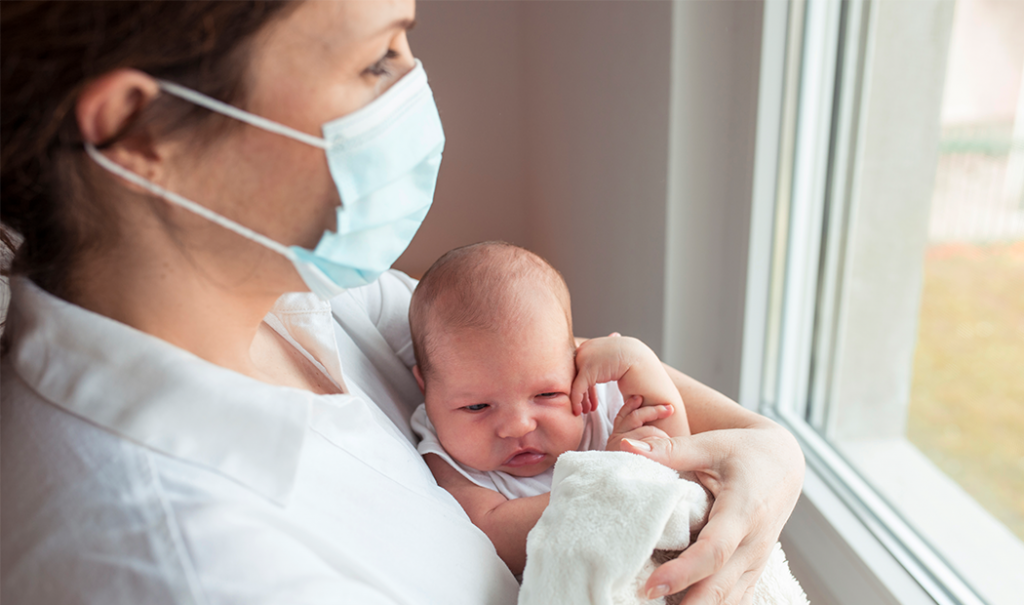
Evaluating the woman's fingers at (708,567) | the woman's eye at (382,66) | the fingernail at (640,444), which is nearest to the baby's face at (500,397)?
the fingernail at (640,444)

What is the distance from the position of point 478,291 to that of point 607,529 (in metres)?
0.49

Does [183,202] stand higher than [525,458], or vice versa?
[183,202]

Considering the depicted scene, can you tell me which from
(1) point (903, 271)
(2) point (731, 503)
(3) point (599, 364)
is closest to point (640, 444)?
(2) point (731, 503)

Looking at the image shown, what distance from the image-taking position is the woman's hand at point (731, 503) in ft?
2.43

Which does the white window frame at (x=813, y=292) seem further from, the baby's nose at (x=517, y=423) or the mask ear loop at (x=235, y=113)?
the mask ear loop at (x=235, y=113)

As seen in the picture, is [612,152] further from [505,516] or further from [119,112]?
[119,112]

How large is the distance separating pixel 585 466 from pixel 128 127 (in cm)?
63

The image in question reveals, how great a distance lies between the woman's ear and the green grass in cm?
145

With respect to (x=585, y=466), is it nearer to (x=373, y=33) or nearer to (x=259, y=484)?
(x=259, y=484)

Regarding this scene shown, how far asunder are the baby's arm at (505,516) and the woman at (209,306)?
0.09m

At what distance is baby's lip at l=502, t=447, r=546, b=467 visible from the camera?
1.09 m

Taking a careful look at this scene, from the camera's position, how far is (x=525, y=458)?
3.60ft

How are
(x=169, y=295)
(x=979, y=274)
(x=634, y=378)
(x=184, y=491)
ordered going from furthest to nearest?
(x=979, y=274) < (x=634, y=378) < (x=169, y=295) < (x=184, y=491)

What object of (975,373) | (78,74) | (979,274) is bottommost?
(975,373)
